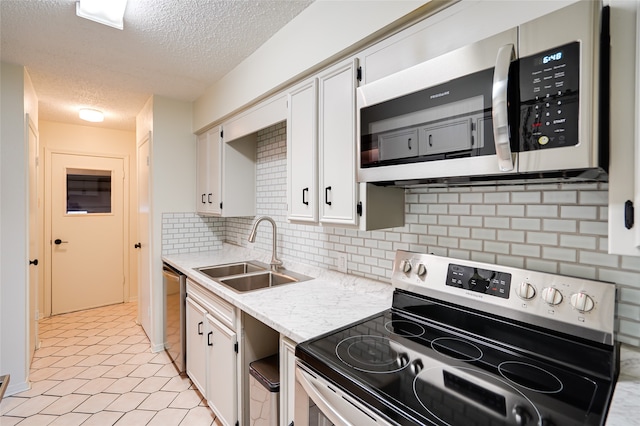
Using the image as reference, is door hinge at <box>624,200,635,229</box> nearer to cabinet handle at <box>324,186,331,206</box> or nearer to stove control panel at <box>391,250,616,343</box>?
stove control panel at <box>391,250,616,343</box>

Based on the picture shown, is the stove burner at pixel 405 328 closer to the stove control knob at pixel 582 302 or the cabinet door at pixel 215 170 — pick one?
the stove control knob at pixel 582 302

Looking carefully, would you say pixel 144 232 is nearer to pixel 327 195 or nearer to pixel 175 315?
pixel 175 315

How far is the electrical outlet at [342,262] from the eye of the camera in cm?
199

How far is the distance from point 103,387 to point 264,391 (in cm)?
176

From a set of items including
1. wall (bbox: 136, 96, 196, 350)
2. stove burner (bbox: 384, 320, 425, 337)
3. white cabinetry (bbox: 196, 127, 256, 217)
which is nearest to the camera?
stove burner (bbox: 384, 320, 425, 337)

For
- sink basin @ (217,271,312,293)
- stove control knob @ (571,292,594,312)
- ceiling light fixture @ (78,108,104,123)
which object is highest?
ceiling light fixture @ (78,108,104,123)

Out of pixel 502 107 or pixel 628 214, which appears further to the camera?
pixel 502 107

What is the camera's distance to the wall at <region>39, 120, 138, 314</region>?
4.02 m

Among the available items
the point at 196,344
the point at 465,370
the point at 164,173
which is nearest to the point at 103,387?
the point at 196,344

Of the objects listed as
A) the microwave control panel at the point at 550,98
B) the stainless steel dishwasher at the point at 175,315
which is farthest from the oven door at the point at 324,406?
the stainless steel dishwasher at the point at 175,315

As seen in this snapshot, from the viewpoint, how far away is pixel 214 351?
2.01 m

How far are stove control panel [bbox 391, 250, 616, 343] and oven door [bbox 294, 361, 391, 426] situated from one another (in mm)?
605

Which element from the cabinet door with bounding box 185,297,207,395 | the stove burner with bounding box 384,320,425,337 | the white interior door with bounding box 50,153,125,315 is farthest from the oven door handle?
the white interior door with bounding box 50,153,125,315

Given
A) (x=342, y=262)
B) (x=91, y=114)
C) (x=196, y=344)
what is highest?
(x=91, y=114)
